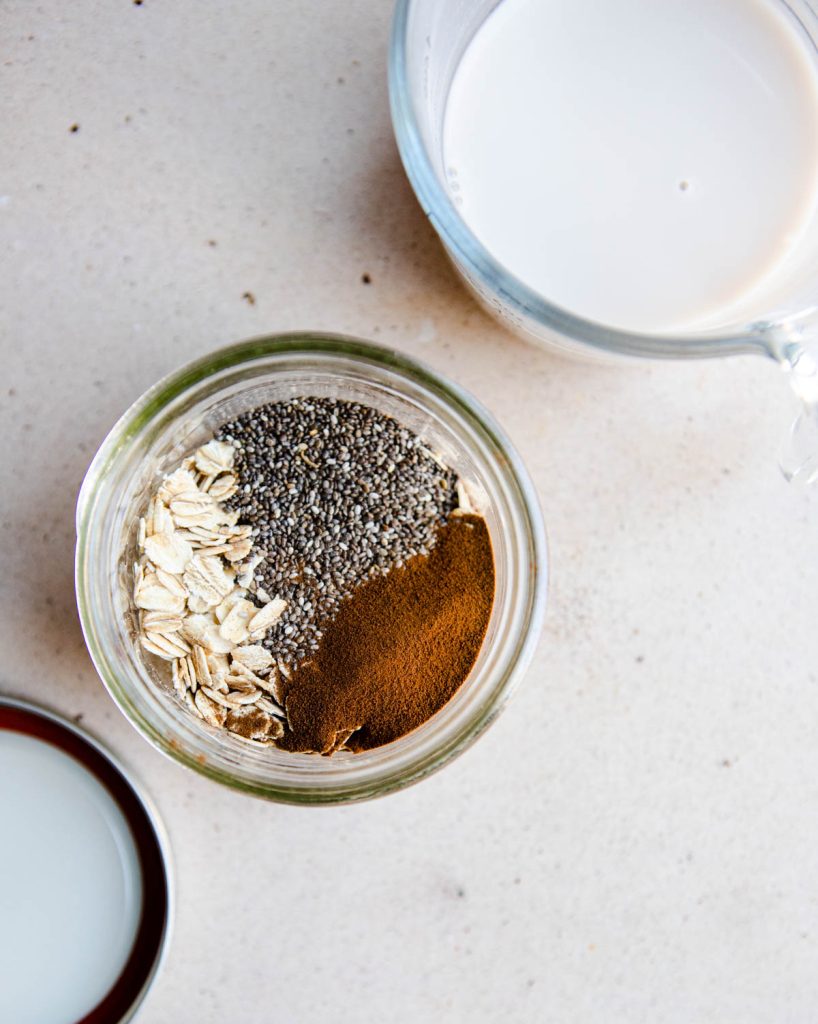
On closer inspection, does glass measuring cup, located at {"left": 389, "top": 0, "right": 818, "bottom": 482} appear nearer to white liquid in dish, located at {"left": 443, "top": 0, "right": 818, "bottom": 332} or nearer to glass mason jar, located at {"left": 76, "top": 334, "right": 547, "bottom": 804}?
white liquid in dish, located at {"left": 443, "top": 0, "right": 818, "bottom": 332}

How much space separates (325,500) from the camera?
0.81m

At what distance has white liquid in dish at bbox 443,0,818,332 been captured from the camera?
79cm

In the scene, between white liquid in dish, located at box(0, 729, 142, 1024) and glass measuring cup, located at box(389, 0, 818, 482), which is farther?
white liquid in dish, located at box(0, 729, 142, 1024)

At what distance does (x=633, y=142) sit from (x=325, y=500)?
0.40m

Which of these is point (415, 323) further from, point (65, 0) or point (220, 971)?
point (220, 971)

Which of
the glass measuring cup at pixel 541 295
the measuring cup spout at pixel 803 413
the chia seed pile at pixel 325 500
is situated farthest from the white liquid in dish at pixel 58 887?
the measuring cup spout at pixel 803 413

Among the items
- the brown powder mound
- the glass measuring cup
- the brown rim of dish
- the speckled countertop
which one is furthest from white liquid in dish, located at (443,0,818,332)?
the brown rim of dish

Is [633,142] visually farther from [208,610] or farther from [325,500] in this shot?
[208,610]

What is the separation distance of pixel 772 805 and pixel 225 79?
0.89 metres

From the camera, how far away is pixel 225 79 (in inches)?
35.4

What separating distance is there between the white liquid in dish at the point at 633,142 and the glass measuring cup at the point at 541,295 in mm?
12

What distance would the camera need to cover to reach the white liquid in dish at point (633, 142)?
30.9 inches

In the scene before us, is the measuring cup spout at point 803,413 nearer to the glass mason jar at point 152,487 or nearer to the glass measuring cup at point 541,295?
the glass measuring cup at point 541,295

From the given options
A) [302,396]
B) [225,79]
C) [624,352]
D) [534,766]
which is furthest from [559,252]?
[534,766]
